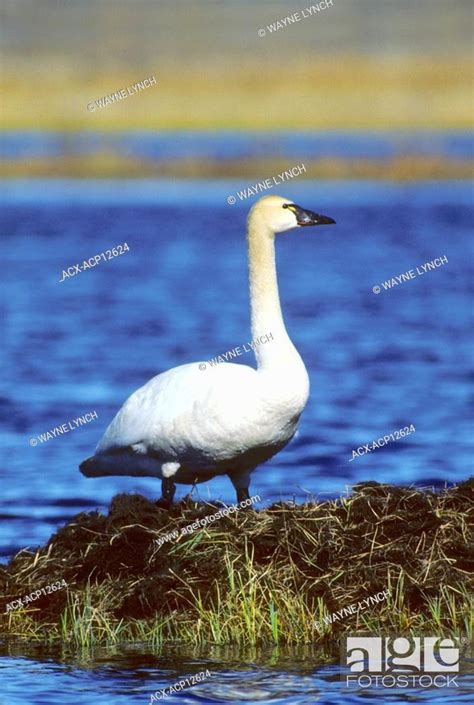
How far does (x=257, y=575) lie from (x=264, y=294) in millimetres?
2122

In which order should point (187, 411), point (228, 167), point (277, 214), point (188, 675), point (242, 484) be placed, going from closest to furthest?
point (188, 675), point (187, 411), point (242, 484), point (277, 214), point (228, 167)

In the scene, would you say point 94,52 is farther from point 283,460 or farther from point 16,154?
point 283,460

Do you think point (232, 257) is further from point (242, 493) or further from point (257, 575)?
point (257, 575)

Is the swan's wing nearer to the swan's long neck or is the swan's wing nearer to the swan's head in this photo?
the swan's long neck

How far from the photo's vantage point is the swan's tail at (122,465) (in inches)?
418

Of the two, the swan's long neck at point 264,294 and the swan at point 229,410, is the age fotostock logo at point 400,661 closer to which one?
the swan at point 229,410

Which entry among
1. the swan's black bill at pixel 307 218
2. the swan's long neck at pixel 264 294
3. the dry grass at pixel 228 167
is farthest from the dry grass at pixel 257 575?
the dry grass at pixel 228 167

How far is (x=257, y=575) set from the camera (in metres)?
9.23

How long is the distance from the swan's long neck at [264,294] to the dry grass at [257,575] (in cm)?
95

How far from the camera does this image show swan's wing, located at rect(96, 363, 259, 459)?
9953 mm

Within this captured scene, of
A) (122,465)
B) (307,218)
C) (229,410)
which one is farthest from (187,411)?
(307,218)

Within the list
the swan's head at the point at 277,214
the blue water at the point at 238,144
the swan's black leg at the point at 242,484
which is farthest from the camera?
the blue water at the point at 238,144

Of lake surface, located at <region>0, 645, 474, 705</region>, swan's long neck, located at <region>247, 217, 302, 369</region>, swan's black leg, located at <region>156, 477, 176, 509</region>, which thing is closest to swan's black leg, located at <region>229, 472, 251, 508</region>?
swan's black leg, located at <region>156, 477, 176, 509</region>

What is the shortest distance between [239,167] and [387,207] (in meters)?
6.50
